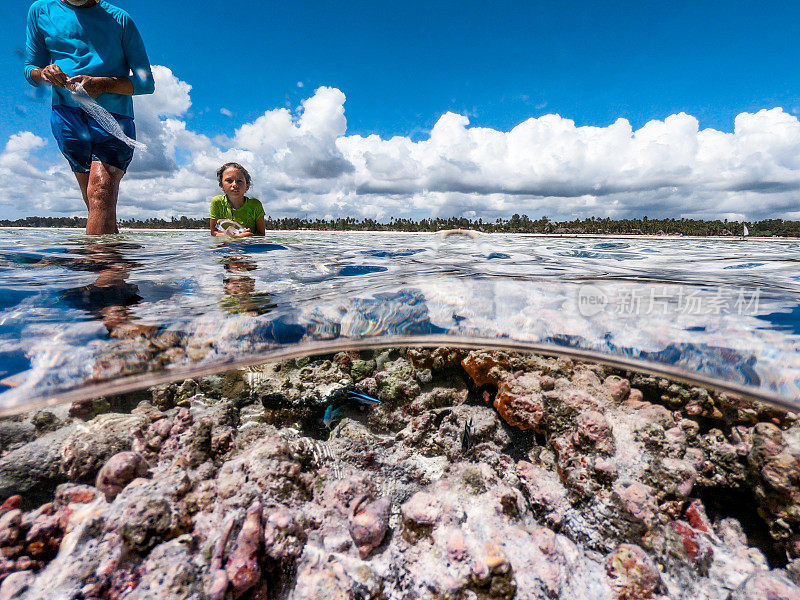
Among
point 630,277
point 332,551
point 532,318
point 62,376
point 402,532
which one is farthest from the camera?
point 630,277

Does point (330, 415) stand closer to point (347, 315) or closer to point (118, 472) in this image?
point (347, 315)

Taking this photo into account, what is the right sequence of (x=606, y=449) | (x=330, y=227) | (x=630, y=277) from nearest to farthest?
(x=606, y=449), (x=630, y=277), (x=330, y=227)

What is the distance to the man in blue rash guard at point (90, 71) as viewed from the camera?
414 centimetres

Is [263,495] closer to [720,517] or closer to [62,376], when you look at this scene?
[62,376]

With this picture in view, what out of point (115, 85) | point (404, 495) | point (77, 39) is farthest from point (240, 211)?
point (404, 495)

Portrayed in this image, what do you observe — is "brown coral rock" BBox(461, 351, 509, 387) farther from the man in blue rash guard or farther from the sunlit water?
the man in blue rash guard

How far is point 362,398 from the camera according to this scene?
2975mm

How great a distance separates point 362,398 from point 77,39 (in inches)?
226

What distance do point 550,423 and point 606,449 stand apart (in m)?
0.39

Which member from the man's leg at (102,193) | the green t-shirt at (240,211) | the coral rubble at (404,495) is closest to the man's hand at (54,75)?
the man's leg at (102,193)

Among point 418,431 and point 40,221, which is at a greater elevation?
point 40,221

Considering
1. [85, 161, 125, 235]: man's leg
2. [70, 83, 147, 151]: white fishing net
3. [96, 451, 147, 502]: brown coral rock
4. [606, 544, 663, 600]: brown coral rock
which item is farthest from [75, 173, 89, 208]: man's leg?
[606, 544, 663, 600]: brown coral rock

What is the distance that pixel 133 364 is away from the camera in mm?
2389

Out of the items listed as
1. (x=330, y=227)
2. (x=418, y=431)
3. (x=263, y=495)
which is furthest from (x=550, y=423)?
(x=330, y=227)
